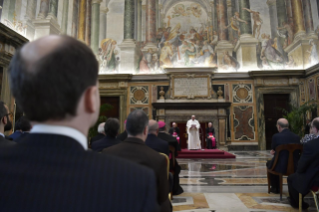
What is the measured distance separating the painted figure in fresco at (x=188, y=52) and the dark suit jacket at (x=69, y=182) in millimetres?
14167

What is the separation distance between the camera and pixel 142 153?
184 centimetres

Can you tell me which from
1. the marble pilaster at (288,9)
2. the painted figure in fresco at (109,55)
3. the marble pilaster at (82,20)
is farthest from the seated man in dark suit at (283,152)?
the marble pilaster at (82,20)

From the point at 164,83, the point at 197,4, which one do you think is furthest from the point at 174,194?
the point at 197,4

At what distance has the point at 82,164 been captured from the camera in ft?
2.10

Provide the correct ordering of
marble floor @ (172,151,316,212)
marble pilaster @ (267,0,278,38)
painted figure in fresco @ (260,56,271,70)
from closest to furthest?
marble floor @ (172,151,316,212) → painted figure in fresco @ (260,56,271,70) → marble pilaster @ (267,0,278,38)

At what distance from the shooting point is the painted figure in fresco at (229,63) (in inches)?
548

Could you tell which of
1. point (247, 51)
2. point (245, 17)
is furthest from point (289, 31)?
point (247, 51)

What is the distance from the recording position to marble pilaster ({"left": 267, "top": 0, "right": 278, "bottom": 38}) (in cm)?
1427

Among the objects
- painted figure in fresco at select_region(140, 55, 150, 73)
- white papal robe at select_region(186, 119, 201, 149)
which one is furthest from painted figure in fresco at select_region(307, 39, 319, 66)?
painted figure in fresco at select_region(140, 55, 150, 73)

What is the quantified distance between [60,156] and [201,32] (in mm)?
15470

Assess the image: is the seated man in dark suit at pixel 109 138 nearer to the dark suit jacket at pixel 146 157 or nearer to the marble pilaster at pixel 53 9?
the dark suit jacket at pixel 146 157

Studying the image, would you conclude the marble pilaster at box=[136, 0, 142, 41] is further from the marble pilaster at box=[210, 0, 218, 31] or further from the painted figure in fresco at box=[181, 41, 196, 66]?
the marble pilaster at box=[210, 0, 218, 31]

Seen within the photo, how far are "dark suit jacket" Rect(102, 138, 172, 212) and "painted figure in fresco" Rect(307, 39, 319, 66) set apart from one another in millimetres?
13531

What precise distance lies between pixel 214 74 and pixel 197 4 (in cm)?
542
